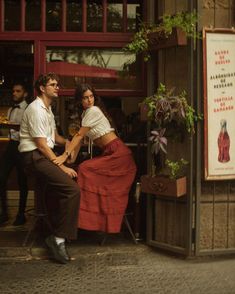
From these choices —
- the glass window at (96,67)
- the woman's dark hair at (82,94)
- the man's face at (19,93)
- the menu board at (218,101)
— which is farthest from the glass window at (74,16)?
the menu board at (218,101)

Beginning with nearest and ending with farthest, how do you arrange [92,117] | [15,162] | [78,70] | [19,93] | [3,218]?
[92,117] < [78,70] < [15,162] < [19,93] < [3,218]

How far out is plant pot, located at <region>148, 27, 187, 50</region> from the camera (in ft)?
19.4

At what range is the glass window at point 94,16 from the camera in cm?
691

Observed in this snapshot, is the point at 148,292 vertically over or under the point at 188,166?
under

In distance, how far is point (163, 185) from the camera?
610 cm

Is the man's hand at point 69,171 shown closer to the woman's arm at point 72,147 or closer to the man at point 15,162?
the woman's arm at point 72,147

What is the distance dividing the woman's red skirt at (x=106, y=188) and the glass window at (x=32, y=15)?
1.67 m

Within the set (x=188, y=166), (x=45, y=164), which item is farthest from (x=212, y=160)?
(x=45, y=164)

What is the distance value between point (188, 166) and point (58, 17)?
2361 mm

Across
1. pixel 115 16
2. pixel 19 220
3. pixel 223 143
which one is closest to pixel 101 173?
pixel 223 143

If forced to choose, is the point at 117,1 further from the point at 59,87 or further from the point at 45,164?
the point at 45,164

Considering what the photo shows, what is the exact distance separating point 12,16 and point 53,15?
479 mm

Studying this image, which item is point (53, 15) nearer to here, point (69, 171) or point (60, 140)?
point (60, 140)

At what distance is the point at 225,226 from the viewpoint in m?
6.32
